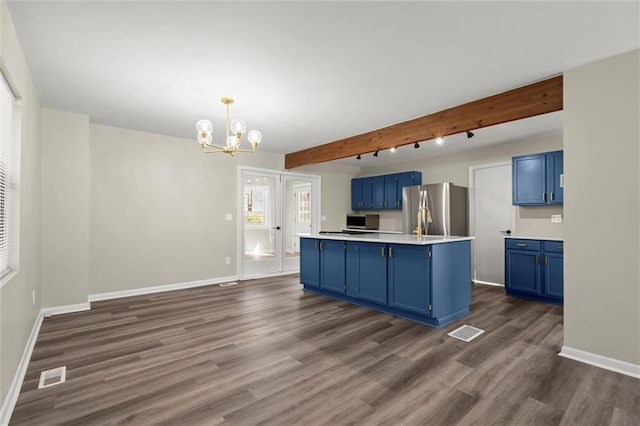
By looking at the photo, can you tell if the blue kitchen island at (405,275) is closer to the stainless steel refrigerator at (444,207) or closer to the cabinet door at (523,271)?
the cabinet door at (523,271)

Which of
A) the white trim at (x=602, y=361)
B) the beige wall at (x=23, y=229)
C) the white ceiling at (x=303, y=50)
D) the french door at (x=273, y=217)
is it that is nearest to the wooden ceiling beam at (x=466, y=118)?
the white ceiling at (x=303, y=50)

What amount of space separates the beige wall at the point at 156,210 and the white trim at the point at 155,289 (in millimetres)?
59

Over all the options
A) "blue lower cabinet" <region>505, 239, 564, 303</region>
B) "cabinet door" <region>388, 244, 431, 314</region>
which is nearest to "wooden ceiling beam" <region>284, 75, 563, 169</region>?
"cabinet door" <region>388, 244, 431, 314</region>

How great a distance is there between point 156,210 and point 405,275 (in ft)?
12.8

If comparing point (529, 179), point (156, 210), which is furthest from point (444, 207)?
point (156, 210)

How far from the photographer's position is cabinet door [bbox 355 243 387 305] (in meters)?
3.85

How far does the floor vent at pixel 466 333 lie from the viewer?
10.1 ft

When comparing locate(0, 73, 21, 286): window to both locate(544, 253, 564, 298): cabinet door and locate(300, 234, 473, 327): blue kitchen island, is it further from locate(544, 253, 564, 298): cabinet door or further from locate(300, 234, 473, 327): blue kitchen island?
locate(544, 253, 564, 298): cabinet door

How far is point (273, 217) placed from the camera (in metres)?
6.37

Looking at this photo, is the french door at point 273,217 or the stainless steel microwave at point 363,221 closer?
the french door at point 273,217

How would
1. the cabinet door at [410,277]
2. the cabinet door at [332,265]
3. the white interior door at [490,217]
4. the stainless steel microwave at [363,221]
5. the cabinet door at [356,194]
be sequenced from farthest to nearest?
the cabinet door at [356,194] → the stainless steel microwave at [363,221] → the white interior door at [490,217] → the cabinet door at [332,265] → the cabinet door at [410,277]

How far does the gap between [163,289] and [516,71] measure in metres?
5.42

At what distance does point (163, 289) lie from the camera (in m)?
4.98

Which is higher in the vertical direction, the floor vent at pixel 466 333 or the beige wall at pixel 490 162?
the beige wall at pixel 490 162
